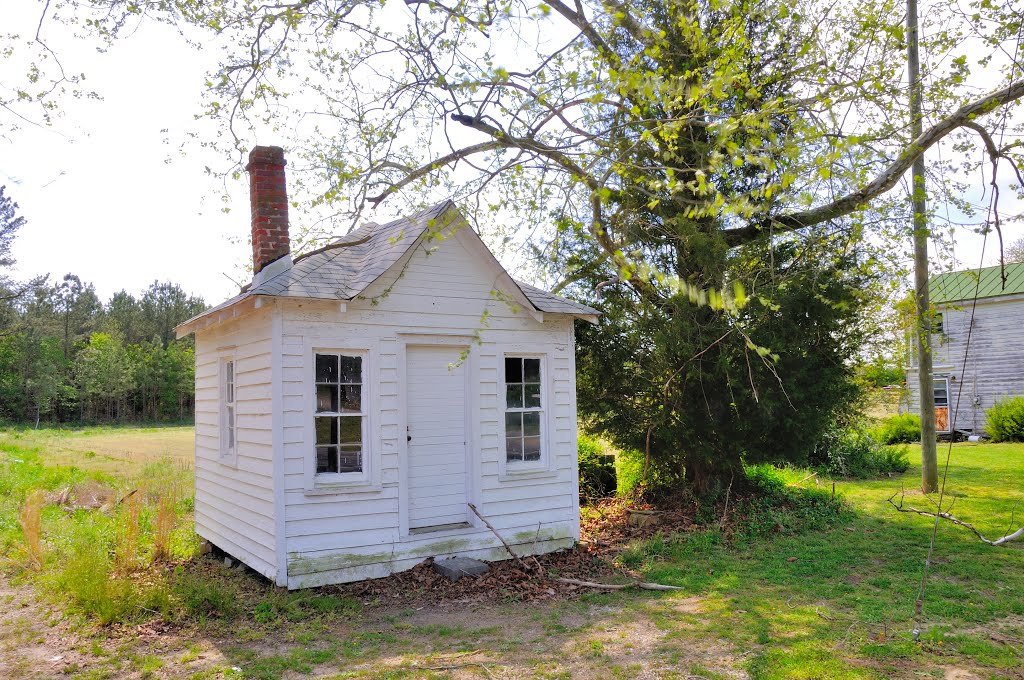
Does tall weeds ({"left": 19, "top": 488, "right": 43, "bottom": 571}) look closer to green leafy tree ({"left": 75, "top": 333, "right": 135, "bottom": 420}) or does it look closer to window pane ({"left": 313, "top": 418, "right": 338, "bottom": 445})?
window pane ({"left": 313, "top": 418, "right": 338, "bottom": 445})

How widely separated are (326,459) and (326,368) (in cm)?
102

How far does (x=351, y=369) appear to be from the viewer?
26.7 feet

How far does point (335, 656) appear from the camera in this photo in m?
5.71

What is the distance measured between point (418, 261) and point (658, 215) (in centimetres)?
437

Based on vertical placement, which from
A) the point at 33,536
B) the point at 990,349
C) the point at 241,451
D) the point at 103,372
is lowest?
the point at 33,536

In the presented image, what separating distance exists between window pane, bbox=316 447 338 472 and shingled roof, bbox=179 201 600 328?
1704 mm

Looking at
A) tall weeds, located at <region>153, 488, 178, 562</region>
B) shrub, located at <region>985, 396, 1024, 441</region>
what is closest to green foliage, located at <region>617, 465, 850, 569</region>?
tall weeds, located at <region>153, 488, 178, 562</region>

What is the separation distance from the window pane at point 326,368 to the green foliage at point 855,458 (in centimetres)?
1179

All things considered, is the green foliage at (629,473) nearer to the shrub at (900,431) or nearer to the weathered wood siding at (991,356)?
the shrub at (900,431)

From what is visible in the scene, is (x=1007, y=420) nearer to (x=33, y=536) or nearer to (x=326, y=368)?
(x=326, y=368)

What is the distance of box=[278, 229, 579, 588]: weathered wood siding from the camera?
7652 millimetres

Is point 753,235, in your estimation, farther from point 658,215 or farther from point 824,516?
point 824,516

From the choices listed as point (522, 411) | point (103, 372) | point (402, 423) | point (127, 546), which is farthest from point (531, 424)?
point (103, 372)

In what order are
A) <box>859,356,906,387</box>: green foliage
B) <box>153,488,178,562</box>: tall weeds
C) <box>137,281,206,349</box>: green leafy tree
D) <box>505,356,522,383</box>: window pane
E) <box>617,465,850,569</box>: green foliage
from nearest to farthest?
<box>153,488,178,562</box>: tall weeds → <box>617,465,850,569</box>: green foliage → <box>505,356,522,383</box>: window pane → <box>859,356,906,387</box>: green foliage → <box>137,281,206,349</box>: green leafy tree
